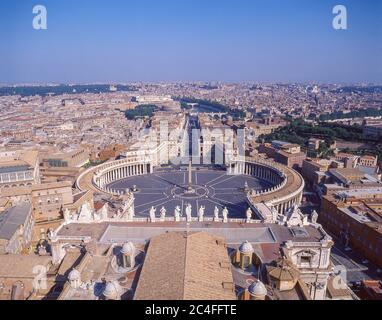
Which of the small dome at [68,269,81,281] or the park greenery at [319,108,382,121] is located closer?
the small dome at [68,269,81,281]

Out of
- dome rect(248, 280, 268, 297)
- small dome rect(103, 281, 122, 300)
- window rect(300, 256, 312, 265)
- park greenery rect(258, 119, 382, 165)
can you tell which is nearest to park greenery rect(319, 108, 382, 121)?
park greenery rect(258, 119, 382, 165)

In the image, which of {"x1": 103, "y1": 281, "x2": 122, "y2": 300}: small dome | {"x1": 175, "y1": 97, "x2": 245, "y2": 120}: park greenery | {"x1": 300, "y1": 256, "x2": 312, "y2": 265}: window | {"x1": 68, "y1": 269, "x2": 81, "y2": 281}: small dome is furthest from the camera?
{"x1": 175, "y1": 97, "x2": 245, "y2": 120}: park greenery

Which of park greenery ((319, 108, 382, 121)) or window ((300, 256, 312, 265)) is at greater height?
park greenery ((319, 108, 382, 121))

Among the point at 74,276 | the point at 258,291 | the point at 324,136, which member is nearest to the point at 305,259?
the point at 258,291

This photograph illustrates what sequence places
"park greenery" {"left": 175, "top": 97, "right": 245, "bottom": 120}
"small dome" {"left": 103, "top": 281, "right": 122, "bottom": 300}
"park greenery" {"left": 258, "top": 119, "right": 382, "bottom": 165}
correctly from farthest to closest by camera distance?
"park greenery" {"left": 175, "top": 97, "right": 245, "bottom": 120}
"park greenery" {"left": 258, "top": 119, "right": 382, "bottom": 165}
"small dome" {"left": 103, "top": 281, "right": 122, "bottom": 300}

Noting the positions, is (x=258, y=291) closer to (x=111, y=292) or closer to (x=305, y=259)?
(x=111, y=292)

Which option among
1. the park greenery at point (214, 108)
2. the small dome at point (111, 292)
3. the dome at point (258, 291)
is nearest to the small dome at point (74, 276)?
the small dome at point (111, 292)

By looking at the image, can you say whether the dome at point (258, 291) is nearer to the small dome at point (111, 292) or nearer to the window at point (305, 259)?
the small dome at point (111, 292)

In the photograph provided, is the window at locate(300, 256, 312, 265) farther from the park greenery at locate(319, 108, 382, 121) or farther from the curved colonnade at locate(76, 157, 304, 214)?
the park greenery at locate(319, 108, 382, 121)

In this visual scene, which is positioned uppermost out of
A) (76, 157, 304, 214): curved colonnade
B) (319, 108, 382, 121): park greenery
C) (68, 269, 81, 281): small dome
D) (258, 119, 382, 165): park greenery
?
(319, 108, 382, 121): park greenery

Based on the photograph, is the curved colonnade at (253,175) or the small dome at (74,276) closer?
the small dome at (74,276)
